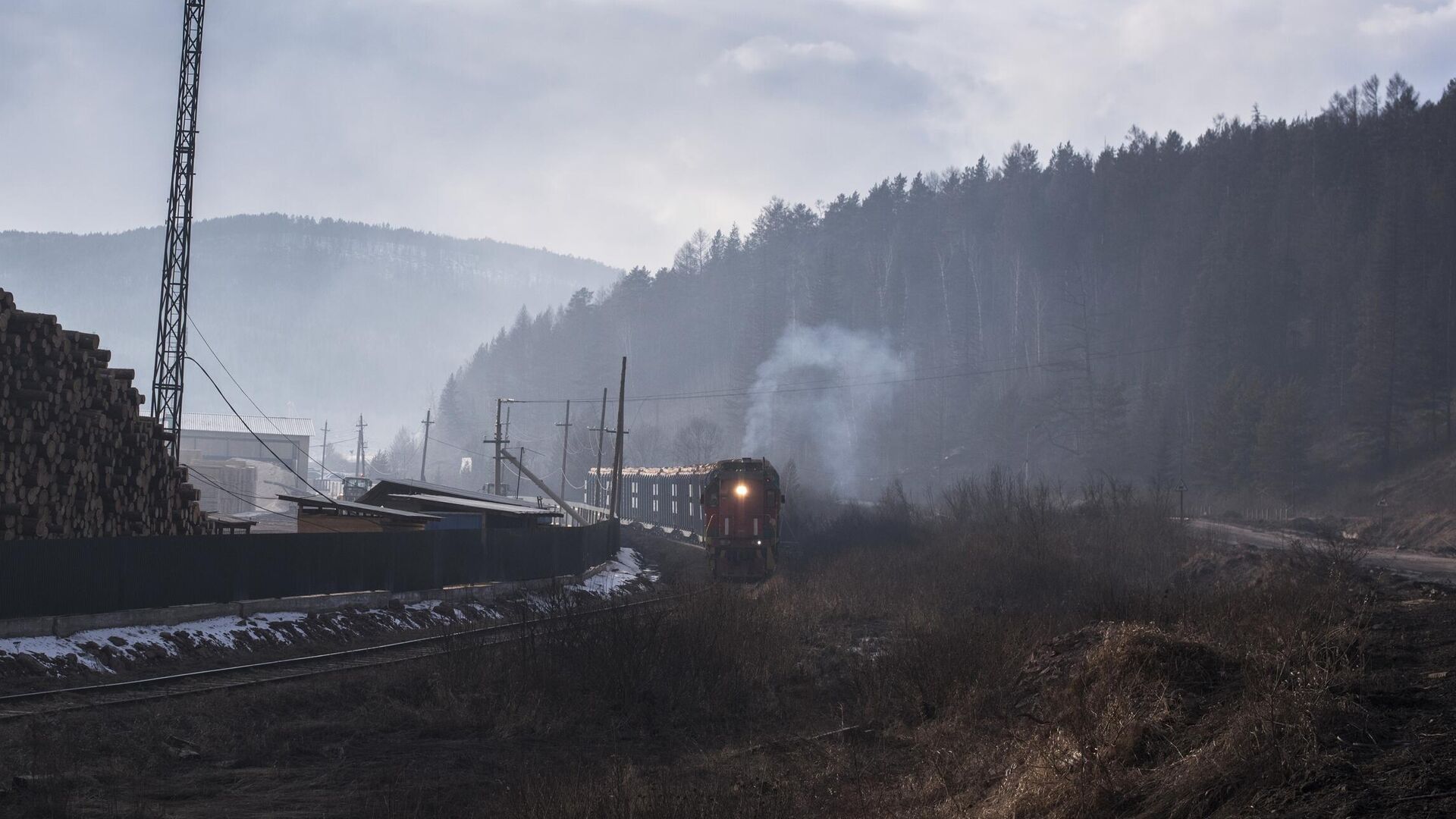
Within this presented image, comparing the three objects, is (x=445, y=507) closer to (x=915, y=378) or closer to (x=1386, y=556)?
(x=1386, y=556)

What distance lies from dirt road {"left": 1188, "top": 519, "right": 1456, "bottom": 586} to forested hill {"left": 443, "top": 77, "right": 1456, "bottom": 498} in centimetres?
1559

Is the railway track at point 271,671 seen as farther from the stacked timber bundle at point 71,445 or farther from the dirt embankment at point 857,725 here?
the stacked timber bundle at point 71,445

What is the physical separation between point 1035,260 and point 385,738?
92.7 meters

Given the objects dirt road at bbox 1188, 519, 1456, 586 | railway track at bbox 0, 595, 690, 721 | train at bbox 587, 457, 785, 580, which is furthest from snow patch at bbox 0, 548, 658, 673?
dirt road at bbox 1188, 519, 1456, 586

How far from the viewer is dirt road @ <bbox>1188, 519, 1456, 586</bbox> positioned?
25.7 m

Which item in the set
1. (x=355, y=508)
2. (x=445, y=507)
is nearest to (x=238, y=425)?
(x=445, y=507)

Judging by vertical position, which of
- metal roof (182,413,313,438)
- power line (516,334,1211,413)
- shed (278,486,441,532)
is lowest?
shed (278,486,441,532)

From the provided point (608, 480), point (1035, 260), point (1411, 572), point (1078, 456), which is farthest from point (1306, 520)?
point (1035, 260)

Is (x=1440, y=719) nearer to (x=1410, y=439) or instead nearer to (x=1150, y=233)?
(x=1410, y=439)

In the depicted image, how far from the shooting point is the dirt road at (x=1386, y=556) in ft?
84.3

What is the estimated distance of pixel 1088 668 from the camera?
10.4 metres

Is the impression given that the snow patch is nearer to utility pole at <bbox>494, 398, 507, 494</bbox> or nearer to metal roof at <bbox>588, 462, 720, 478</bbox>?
metal roof at <bbox>588, 462, 720, 478</bbox>

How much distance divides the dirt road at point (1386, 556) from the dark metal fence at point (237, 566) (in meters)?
20.2

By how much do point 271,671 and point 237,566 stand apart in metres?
4.93
